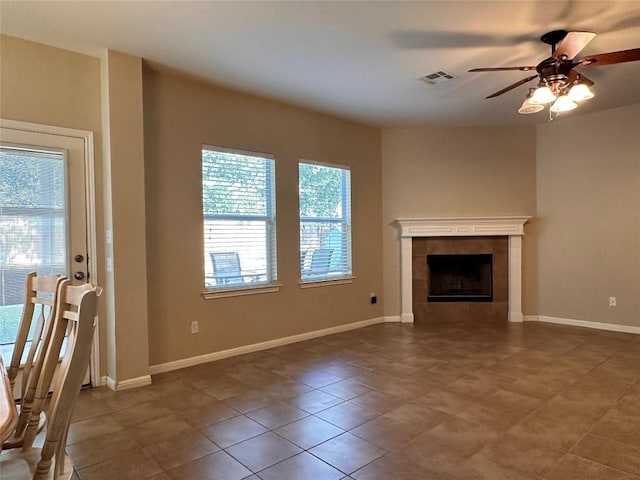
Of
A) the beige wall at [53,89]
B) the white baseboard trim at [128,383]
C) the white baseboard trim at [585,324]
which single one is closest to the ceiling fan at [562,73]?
the beige wall at [53,89]

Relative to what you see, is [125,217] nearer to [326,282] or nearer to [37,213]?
[37,213]

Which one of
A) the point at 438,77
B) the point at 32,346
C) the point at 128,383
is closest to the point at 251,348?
the point at 128,383

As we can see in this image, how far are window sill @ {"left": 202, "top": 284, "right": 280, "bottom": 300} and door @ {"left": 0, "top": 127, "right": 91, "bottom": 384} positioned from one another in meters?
1.09

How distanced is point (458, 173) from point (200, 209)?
141 inches

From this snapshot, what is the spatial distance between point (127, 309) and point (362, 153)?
3497 mm

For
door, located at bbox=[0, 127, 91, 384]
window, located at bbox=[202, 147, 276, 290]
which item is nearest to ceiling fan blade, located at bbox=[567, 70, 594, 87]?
window, located at bbox=[202, 147, 276, 290]

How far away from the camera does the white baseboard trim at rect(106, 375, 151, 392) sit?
3234 mm

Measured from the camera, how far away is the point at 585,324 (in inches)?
206

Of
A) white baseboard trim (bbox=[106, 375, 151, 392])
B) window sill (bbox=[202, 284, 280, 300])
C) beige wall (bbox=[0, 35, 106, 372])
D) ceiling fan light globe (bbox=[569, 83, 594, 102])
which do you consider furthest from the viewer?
window sill (bbox=[202, 284, 280, 300])

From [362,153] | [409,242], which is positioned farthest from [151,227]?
[409,242]

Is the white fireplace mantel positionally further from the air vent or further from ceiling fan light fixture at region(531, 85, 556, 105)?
ceiling fan light fixture at region(531, 85, 556, 105)

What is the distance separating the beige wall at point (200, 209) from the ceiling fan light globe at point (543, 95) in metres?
2.53

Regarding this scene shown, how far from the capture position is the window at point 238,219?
4023 millimetres

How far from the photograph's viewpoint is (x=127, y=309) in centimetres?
331
